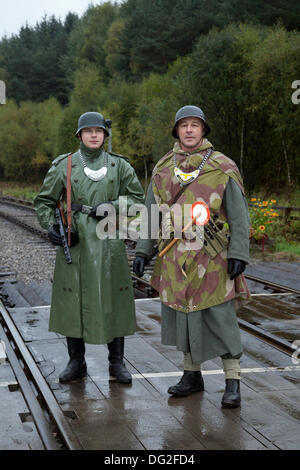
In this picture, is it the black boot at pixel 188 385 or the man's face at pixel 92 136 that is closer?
the black boot at pixel 188 385

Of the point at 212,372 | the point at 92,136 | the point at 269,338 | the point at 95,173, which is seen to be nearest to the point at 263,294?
the point at 269,338

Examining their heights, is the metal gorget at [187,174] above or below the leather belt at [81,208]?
above

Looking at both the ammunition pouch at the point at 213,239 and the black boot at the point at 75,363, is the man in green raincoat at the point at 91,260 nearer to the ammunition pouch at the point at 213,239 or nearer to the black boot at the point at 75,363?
the black boot at the point at 75,363

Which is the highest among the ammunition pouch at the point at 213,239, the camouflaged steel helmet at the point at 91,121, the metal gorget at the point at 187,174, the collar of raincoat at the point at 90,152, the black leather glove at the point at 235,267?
the camouflaged steel helmet at the point at 91,121

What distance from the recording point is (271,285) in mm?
9125

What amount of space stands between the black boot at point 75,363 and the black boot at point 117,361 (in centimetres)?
24

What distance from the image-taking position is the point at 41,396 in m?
4.61

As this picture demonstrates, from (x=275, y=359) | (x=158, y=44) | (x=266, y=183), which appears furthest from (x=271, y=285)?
(x=158, y=44)

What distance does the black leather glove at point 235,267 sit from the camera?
438 cm

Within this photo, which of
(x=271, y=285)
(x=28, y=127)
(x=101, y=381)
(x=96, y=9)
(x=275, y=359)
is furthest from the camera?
(x=96, y=9)

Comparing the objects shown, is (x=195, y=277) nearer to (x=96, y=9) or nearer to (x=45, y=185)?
(x=45, y=185)

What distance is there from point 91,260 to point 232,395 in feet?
4.89

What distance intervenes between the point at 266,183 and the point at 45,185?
2480 cm

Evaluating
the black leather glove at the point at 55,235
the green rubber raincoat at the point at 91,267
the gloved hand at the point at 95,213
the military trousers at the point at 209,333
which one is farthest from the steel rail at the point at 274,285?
the black leather glove at the point at 55,235
